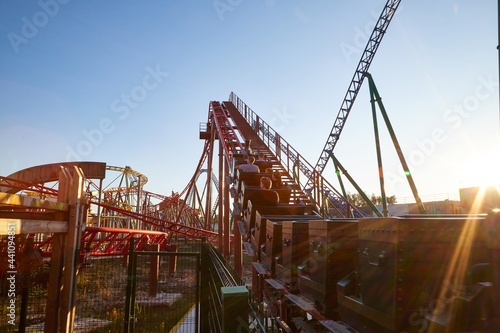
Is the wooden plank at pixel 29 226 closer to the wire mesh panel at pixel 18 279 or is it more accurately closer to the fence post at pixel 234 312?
the wire mesh panel at pixel 18 279

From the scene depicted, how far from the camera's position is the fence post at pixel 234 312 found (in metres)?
1.68

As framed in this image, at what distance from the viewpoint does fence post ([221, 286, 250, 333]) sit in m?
1.68

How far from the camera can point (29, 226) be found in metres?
3.48

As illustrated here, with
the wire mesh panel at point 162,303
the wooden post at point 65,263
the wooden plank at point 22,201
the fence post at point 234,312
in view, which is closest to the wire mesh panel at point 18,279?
the wooden post at point 65,263

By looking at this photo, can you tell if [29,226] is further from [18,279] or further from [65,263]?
[18,279]

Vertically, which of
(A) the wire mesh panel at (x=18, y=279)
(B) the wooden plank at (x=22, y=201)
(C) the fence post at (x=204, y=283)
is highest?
(B) the wooden plank at (x=22, y=201)

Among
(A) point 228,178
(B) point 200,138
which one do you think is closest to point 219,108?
(B) point 200,138

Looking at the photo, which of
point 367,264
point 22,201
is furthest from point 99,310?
point 367,264

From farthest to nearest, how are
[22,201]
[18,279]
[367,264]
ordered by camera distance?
[18,279], [22,201], [367,264]

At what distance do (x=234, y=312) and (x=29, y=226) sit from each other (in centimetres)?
310

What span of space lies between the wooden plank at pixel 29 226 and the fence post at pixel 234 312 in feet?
9.01

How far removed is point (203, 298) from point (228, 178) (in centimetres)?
618

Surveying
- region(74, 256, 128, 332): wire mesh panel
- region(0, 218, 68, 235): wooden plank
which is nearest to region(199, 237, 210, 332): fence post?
region(0, 218, 68, 235): wooden plank

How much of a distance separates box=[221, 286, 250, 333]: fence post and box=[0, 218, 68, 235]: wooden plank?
2.75 m
